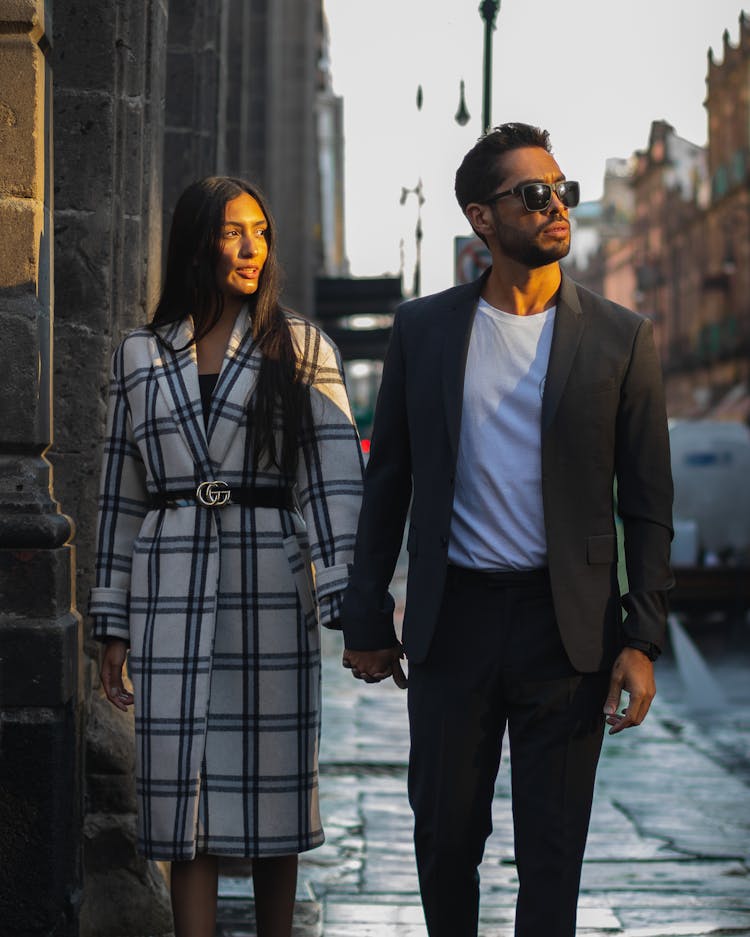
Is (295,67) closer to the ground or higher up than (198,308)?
higher up

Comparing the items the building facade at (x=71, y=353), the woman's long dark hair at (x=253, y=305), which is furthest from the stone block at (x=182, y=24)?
the woman's long dark hair at (x=253, y=305)

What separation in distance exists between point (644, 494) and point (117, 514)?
1372 mm

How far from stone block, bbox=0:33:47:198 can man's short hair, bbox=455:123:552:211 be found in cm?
126

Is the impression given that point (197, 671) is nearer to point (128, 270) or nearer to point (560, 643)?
point (560, 643)

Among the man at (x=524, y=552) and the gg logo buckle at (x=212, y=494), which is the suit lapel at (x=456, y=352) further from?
the gg logo buckle at (x=212, y=494)

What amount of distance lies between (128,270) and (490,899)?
8.23 ft

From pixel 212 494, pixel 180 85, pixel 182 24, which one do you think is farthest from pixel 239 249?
pixel 182 24

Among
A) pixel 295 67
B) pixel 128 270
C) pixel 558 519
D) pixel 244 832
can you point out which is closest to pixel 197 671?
pixel 244 832

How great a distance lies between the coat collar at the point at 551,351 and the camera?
3703 millimetres

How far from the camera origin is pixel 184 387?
4.19 m

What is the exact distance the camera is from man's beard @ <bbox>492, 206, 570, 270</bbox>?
3.76 meters

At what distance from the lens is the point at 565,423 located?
3.70 metres

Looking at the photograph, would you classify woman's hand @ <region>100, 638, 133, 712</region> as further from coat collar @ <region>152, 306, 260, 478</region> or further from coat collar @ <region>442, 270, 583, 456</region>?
coat collar @ <region>442, 270, 583, 456</region>

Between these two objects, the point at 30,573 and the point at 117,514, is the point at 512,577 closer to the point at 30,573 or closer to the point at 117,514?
the point at 117,514
